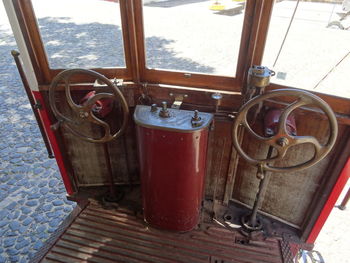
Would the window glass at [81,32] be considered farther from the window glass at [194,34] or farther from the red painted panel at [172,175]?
the red painted panel at [172,175]

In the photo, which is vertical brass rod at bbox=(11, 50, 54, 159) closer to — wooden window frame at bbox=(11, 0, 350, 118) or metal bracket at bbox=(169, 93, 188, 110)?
wooden window frame at bbox=(11, 0, 350, 118)

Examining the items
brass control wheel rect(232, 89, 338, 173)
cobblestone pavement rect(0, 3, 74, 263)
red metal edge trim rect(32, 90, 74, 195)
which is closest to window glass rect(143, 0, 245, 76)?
brass control wheel rect(232, 89, 338, 173)

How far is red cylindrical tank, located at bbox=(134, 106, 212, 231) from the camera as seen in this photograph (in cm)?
172

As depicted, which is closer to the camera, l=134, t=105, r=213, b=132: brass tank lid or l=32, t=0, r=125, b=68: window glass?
l=134, t=105, r=213, b=132: brass tank lid

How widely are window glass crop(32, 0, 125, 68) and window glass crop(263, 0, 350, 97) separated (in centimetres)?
106

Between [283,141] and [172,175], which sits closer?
[283,141]

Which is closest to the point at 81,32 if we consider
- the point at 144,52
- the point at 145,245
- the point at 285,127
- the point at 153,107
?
the point at 144,52

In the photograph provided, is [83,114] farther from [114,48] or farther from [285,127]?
[285,127]

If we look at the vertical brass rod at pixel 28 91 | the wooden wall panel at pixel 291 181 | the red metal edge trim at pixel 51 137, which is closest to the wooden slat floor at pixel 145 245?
the wooden wall panel at pixel 291 181

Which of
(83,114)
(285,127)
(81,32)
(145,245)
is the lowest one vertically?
(145,245)

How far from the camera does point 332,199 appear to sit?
1.94 metres

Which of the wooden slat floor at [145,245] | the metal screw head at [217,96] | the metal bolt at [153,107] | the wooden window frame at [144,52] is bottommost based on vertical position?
the wooden slat floor at [145,245]

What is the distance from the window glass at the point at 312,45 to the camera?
159cm

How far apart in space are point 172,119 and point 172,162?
0.96ft
